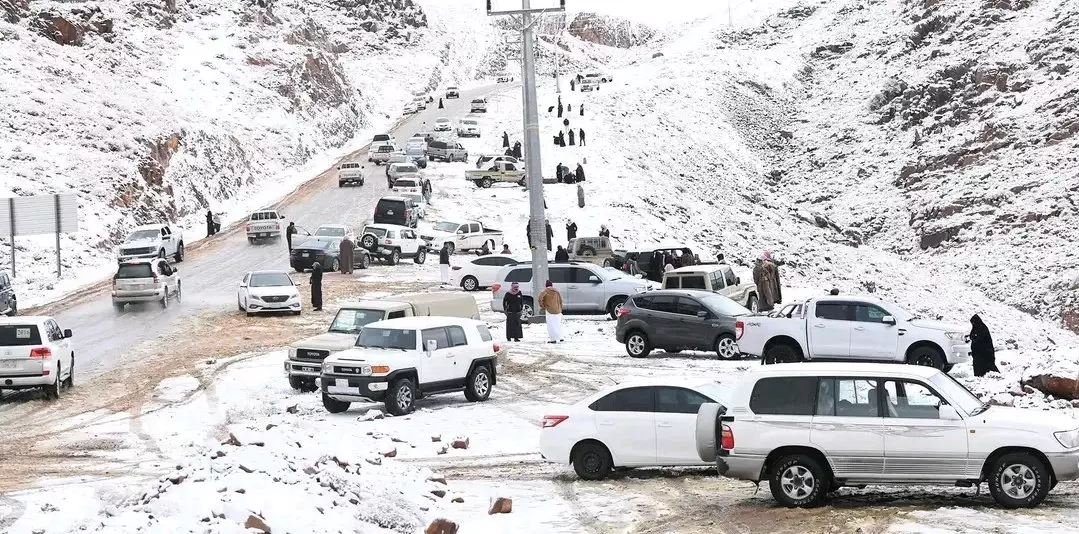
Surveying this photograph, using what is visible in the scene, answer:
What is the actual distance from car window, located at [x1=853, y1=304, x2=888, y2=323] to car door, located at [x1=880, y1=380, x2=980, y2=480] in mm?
10476

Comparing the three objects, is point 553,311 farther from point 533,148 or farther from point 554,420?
point 554,420

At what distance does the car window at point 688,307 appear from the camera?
2602 cm

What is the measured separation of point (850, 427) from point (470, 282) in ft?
91.2

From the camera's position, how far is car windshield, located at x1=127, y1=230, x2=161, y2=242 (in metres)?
46.2

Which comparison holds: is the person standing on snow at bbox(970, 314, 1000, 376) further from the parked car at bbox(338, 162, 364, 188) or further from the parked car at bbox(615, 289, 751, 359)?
the parked car at bbox(338, 162, 364, 188)

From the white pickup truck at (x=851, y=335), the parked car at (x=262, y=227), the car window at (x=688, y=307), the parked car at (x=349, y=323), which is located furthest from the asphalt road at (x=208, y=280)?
the white pickup truck at (x=851, y=335)

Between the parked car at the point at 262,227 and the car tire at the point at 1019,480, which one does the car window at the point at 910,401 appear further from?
the parked car at the point at 262,227

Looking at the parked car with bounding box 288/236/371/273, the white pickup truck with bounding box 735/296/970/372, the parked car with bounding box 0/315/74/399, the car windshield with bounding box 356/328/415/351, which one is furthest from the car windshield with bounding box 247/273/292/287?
the white pickup truck with bounding box 735/296/970/372

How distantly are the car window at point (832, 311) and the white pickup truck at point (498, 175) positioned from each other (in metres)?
41.5

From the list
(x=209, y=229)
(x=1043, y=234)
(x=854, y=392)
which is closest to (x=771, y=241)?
(x=1043, y=234)

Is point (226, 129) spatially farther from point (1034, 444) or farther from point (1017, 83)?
point (1034, 444)

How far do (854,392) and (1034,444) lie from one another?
1873 mm

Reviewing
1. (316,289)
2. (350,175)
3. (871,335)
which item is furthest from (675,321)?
(350,175)

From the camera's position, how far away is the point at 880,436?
1274 centimetres
